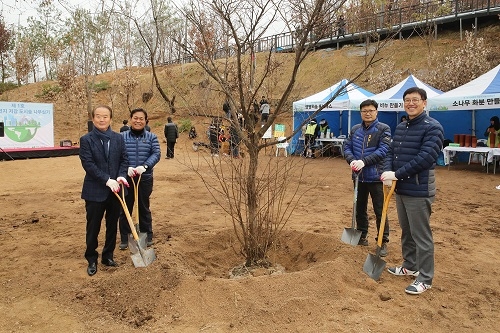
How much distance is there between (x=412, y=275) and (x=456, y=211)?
3.38 meters

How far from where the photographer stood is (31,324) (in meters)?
3.02

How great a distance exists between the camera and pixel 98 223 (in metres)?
3.90

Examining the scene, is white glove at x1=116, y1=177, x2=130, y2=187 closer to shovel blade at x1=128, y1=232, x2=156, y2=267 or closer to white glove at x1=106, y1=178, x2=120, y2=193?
white glove at x1=106, y1=178, x2=120, y2=193

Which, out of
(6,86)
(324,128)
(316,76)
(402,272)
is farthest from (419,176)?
(6,86)

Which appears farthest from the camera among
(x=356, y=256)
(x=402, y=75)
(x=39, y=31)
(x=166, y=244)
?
(x=39, y=31)

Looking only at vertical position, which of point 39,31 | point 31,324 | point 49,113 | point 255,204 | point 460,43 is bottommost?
point 31,324

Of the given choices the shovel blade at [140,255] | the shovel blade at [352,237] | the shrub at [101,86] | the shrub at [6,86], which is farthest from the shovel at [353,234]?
the shrub at [6,86]

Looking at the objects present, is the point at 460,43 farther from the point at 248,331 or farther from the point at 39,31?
the point at 39,31

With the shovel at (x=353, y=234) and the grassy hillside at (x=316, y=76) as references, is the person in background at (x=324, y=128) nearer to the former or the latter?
the grassy hillside at (x=316, y=76)

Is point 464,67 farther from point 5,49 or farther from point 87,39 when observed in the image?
point 5,49

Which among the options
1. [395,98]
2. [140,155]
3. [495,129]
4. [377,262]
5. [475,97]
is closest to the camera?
[377,262]

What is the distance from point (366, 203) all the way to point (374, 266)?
1.06m

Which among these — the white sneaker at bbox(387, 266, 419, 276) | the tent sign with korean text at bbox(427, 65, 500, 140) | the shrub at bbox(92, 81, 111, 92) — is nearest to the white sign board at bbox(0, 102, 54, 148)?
the tent sign with korean text at bbox(427, 65, 500, 140)

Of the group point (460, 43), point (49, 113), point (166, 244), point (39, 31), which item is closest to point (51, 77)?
point (39, 31)
